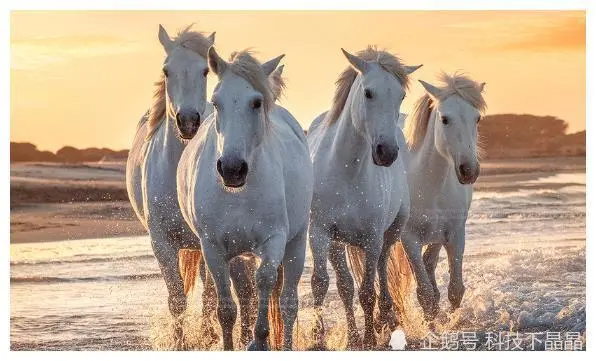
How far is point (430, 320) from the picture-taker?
7738 millimetres

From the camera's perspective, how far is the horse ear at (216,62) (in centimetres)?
611

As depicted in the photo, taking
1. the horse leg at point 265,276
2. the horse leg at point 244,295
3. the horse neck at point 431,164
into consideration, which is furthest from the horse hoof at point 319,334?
the horse leg at point 265,276

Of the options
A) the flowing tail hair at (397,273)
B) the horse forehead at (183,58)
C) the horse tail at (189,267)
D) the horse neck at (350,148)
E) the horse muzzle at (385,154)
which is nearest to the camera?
the horse muzzle at (385,154)

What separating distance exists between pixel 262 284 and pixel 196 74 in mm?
1243

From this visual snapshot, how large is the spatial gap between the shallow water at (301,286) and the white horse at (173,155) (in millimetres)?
780

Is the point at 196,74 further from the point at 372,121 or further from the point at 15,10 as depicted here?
the point at 15,10

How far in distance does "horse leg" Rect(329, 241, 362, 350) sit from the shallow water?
353 millimetres

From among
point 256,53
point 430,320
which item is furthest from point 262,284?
point 430,320

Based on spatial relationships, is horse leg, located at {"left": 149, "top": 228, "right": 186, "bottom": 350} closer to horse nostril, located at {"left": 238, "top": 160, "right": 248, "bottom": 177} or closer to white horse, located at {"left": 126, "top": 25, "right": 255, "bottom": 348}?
white horse, located at {"left": 126, "top": 25, "right": 255, "bottom": 348}

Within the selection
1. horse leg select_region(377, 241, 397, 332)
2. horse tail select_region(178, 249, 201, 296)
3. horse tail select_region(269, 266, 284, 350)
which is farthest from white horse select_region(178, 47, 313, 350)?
horse tail select_region(178, 249, 201, 296)

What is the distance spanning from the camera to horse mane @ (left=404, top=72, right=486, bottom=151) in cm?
752

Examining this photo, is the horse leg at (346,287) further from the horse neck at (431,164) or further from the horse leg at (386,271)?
the horse neck at (431,164)

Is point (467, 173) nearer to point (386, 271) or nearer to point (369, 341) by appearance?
point (386, 271)

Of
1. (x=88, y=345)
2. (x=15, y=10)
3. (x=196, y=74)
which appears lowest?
(x=88, y=345)
